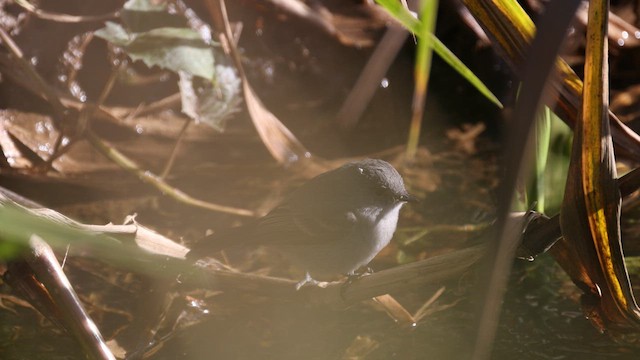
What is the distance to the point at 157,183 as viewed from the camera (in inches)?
162

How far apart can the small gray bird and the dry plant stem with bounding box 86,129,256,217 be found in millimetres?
780

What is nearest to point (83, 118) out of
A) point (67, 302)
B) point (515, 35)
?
point (67, 302)

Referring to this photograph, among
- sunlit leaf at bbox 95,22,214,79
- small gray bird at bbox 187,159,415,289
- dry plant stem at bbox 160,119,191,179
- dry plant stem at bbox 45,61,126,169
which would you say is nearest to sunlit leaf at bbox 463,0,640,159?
small gray bird at bbox 187,159,415,289

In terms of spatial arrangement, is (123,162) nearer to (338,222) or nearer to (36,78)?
(36,78)

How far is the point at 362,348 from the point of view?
123 inches

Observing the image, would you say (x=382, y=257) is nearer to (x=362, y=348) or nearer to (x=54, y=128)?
(x=362, y=348)

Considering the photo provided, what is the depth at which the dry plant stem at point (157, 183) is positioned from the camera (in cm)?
407

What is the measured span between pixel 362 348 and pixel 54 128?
2.36 m

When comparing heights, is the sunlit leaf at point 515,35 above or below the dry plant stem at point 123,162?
above

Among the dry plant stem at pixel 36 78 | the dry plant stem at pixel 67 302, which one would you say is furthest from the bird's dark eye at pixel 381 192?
the dry plant stem at pixel 36 78

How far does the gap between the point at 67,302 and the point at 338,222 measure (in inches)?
47.1

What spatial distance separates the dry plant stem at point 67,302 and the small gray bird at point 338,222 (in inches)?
31.3

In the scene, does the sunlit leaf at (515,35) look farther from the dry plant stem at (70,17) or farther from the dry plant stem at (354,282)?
the dry plant stem at (70,17)

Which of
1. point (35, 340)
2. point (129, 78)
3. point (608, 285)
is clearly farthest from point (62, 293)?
point (129, 78)
